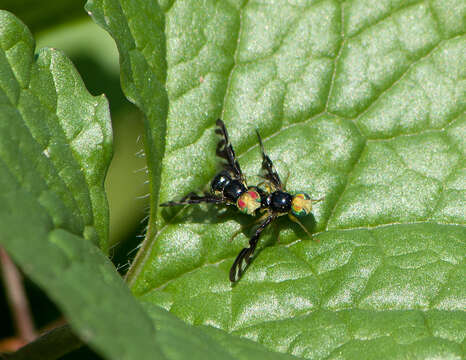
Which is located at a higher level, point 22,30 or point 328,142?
point 22,30

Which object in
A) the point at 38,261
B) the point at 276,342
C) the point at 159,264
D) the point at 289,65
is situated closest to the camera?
the point at 38,261

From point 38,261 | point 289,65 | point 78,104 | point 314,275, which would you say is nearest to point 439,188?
point 314,275

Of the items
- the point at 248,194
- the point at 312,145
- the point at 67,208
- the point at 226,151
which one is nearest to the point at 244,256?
the point at 248,194

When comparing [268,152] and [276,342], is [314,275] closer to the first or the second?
[276,342]

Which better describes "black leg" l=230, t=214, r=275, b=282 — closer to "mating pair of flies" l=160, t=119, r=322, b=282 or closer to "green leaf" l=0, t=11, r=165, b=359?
"mating pair of flies" l=160, t=119, r=322, b=282

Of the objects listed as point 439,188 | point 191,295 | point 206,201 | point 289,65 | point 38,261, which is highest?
point 38,261

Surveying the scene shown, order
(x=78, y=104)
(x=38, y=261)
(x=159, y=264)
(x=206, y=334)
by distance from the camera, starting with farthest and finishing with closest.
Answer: (x=159, y=264) → (x=78, y=104) → (x=206, y=334) → (x=38, y=261)

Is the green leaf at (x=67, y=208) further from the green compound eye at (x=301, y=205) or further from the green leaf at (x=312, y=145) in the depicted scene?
the green compound eye at (x=301, y=205)
